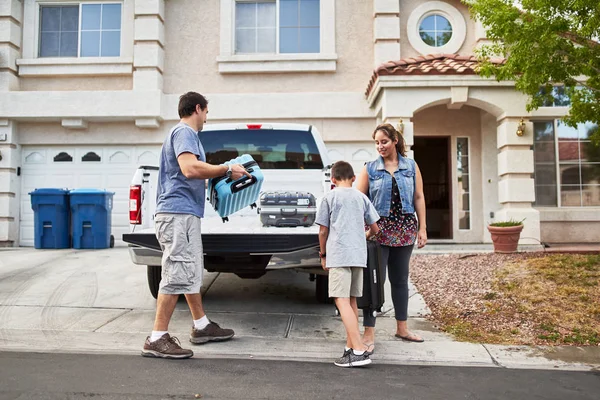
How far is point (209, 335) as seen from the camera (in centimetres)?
420

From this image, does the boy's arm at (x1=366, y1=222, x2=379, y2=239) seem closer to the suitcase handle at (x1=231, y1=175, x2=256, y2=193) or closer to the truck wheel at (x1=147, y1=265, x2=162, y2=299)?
the suitcase handle at (x1=231, y1=175, x2=256, y2=193)

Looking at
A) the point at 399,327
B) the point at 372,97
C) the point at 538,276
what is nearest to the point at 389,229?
the point at 399,327

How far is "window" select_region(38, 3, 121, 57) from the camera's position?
36.7ft

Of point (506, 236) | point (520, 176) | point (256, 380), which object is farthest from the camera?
point (520, 176)

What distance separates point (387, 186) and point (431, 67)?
18.3 feet

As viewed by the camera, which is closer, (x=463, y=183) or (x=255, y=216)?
(x=255, y=216)

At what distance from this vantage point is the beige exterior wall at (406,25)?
421 inches

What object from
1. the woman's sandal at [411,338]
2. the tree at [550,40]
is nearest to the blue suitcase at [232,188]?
the woman's sandal at [411,338]

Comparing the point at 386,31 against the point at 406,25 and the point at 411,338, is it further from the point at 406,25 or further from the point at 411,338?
the point at 411,338

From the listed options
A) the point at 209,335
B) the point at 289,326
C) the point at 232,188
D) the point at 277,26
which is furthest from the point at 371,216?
the point at 277,26

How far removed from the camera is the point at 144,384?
3207mm

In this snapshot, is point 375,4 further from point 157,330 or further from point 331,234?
point 157,330

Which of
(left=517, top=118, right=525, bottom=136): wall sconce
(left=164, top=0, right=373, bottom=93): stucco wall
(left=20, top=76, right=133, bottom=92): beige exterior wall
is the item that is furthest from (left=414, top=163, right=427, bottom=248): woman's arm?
(left=20, top=76, right=133, bottom=92): beige exterior wall

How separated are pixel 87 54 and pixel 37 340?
8.60 m
